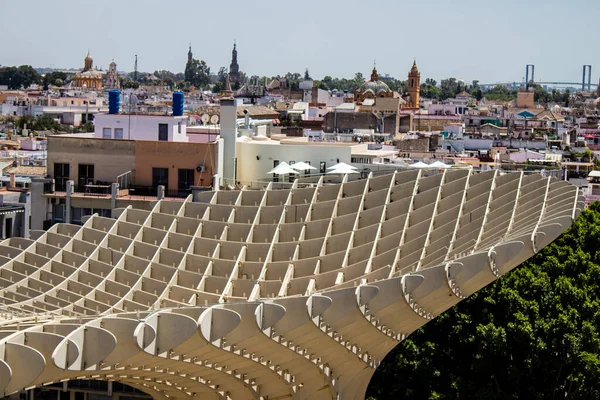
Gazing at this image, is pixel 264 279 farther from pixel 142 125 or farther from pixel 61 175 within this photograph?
pixel 142 125

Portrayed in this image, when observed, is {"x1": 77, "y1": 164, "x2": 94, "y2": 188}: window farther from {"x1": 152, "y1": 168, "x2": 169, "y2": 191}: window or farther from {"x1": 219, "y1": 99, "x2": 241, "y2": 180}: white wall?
{"x1": 219, "y1": 99, "x2": 241, "y2": 180}: white wall

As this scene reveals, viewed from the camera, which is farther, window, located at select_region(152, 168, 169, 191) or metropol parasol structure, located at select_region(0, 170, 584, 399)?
window, located at select_region(152, 168, 169, 191)

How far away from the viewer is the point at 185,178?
4041 cm

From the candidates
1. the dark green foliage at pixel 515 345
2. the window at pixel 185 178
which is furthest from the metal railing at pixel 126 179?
the dark green foliage at pixel 515 345

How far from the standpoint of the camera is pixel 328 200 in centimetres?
3156

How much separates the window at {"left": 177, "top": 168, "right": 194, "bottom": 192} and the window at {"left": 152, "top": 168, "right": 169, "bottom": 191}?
46 cm

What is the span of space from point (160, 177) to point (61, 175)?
3355mm

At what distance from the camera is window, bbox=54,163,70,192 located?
133 feet

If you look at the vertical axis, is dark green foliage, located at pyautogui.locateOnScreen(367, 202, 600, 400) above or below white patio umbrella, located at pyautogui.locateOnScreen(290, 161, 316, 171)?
below

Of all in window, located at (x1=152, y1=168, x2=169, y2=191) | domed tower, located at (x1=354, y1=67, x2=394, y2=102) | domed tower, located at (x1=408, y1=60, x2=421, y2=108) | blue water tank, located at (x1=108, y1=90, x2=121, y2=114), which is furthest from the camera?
domed tower, located at (x1=408, y1=60, x2=421, y2=108)

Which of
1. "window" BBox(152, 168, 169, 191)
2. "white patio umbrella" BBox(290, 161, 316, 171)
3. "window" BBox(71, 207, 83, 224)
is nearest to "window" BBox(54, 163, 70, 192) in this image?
"window" BBox(71, 207, 83, 224)

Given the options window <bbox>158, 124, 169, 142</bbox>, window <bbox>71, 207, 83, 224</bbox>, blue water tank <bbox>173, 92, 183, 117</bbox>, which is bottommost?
window <bbox>71, 207, 83, 224</bbox>

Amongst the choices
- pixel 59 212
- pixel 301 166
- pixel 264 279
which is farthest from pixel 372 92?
pixel 264 279

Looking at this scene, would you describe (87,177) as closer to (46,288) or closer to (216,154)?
(216,154)
